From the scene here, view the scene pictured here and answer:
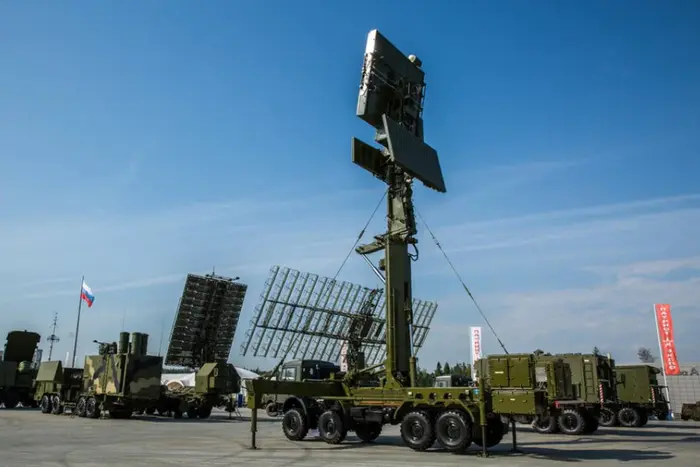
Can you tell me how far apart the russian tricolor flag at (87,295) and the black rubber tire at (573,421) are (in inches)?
1340

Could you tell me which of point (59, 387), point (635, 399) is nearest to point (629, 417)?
point (635, 399)

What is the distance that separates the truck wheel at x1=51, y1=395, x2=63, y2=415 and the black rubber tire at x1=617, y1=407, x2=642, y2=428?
2526 cm

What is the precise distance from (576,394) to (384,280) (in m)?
9.03

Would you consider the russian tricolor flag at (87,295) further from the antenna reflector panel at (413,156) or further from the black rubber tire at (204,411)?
the antenna reflector panel at (413,156)

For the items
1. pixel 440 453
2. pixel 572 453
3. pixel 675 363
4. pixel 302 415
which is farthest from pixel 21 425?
pixel 675 363

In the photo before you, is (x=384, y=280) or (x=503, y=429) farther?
(x=384, y=280)

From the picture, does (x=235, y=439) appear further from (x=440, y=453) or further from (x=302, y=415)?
→ (x=440, y=453)

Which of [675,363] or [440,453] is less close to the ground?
[675,363]

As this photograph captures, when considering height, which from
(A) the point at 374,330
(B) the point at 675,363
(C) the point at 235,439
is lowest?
(C) the point at 235,439

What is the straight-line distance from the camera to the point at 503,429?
1286cm

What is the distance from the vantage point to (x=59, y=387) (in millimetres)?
27422

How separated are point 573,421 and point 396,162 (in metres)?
10.5

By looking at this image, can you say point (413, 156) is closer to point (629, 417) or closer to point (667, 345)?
point (629, 417)

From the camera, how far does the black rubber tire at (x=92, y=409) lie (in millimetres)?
24734
